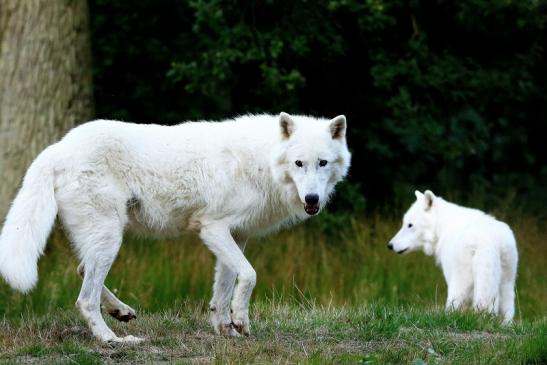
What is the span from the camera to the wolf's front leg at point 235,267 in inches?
248

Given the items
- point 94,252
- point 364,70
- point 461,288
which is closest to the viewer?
point 94,252

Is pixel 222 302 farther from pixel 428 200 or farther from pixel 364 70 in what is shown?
pixel 364 70

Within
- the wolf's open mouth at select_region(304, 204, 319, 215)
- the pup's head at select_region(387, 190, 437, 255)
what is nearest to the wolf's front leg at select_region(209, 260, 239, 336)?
the wolf's open mouth at select_region(304, 204, 319, 215)

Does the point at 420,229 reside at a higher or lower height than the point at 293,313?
higher

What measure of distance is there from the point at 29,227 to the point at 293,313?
86.5 inches

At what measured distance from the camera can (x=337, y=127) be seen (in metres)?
6.80

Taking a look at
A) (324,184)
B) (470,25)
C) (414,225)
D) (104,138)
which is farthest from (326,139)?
(470,25)

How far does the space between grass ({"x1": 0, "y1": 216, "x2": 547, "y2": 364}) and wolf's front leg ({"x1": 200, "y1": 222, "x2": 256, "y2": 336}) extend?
16 cm

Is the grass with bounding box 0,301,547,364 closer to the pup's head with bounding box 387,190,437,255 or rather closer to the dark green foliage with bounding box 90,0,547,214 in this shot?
the pup's head with bounding box 387,190,437,255

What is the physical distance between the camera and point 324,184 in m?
6.58

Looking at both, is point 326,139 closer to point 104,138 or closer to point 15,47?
point 104,138

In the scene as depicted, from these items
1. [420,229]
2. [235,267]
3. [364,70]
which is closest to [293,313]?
[235,267]

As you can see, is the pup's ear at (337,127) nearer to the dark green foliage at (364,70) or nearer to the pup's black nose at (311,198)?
the pup's black nose at (311,198)

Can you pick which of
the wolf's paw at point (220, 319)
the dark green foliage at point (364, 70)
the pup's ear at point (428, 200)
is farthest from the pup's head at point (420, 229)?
the wolf's paw at point (220, 319)
